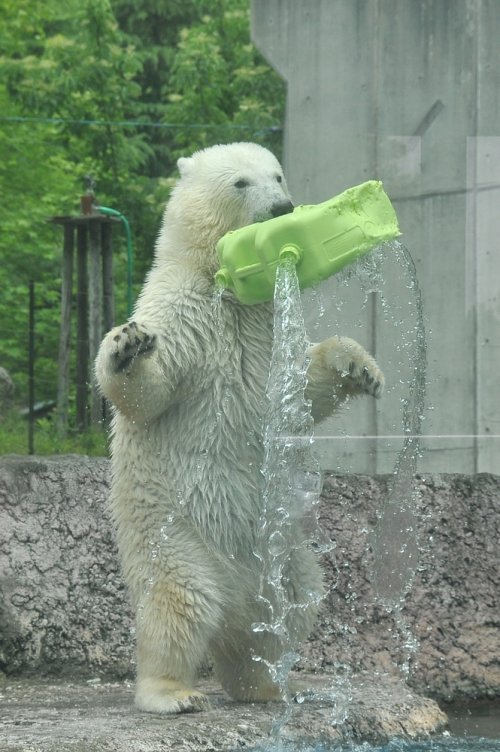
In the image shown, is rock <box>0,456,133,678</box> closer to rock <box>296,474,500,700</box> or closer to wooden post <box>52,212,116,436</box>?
rock <box>296,474,500,700</box>

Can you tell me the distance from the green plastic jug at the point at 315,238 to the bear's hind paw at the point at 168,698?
1.21 m

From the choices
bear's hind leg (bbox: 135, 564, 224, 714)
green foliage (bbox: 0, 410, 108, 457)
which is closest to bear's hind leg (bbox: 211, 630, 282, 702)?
bear's hind leg (bbox: 135, 564, 224, 714)

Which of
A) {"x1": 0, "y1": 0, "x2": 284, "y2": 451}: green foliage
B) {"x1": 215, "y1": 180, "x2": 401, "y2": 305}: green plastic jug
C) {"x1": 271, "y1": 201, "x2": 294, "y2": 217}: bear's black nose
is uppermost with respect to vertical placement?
{"x1": 0, "y1": 0, "x2": 284, "y2": 451}: green foliage

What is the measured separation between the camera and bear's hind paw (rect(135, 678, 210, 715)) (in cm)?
352

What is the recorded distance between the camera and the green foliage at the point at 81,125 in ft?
39.4

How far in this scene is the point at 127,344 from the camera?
11.4 ft

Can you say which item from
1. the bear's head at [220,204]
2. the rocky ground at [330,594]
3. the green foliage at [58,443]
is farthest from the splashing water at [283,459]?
the green foliage at [58,443]

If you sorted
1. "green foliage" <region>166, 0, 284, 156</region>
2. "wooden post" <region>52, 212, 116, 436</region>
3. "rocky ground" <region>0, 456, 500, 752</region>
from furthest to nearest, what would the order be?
"green foliage" <region>166, 0, 284, 156</region>
"wooden post" <region>52, 212, 116, 436</region>
"rocky ground" <region>0, 456, 500, 752</region>

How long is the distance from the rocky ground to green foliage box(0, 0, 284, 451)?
6.77m

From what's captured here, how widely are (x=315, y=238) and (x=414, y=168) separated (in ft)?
9.86

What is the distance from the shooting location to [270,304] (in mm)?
3908

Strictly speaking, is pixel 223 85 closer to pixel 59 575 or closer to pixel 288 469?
pixel 59 575

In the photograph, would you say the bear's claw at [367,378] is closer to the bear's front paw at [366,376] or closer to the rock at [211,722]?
the bear's front paw at [366,376]

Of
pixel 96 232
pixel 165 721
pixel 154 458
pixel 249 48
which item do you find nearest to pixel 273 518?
pixel 154 458
